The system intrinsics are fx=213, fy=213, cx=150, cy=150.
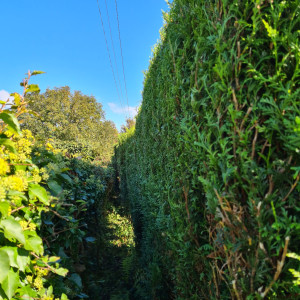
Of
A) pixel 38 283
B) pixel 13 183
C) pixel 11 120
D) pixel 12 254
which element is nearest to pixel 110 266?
pixel 38 283

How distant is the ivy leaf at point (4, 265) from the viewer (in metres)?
1.00

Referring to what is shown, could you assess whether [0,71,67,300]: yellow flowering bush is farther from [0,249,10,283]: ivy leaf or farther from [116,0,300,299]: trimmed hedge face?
[116,0,300,299]: trimmed hedge face

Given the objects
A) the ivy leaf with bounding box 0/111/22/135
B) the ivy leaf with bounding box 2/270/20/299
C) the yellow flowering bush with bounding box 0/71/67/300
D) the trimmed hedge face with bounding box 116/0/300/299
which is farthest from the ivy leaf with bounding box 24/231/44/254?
the trimmed hedge face with bounding box 116/0/300/299

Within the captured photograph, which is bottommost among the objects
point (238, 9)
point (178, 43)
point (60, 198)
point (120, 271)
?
point (120, 271)

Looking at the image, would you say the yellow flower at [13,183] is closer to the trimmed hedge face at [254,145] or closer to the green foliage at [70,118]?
the trimmed hedge face at [254,145]

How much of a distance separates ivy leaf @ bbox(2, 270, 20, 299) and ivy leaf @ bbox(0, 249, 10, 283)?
9 cm

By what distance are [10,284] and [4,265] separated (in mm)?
146

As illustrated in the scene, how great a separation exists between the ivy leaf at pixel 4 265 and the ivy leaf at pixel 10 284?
9cm

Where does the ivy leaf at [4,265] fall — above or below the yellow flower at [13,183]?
below

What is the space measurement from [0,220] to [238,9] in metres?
1.71

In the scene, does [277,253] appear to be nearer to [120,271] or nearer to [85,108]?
[120,271]

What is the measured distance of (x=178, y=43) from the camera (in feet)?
6.99

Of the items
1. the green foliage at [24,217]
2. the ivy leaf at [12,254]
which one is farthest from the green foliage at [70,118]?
the ivy leaf at [12,254]

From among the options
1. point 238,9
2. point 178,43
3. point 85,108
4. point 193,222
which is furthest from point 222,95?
point 85,108
